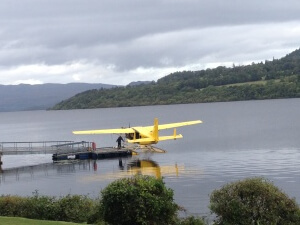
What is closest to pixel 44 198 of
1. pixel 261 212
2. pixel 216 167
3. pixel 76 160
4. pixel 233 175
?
pixel 261 212

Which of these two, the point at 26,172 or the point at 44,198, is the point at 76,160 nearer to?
the point at 26,172

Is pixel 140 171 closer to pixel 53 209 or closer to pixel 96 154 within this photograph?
pixel 96 154

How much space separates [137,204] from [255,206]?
4056 millimetres

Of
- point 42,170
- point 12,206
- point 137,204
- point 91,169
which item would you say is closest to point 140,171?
point 91,169

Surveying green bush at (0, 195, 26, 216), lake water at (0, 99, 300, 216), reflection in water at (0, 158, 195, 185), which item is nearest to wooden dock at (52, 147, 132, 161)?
reflection in water at (0, 158, 195, 185)

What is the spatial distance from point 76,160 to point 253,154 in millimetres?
19673

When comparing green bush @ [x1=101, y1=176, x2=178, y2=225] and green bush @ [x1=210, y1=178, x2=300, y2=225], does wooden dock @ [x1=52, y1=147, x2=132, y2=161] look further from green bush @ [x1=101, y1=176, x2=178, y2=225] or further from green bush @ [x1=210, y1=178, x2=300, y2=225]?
green bush @ [x1=210, y1=178, x2=300, y2=225]

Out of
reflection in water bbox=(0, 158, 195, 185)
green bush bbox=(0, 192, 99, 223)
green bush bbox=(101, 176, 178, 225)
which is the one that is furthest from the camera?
reflection in water bbox=(0, 158, 195, 185)

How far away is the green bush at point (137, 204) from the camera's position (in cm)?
1889

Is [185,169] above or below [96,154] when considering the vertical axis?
below

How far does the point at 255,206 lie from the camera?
18719 millimetres

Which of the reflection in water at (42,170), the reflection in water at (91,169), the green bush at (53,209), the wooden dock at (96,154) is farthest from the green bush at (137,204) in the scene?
the wooden dock at (96,154)

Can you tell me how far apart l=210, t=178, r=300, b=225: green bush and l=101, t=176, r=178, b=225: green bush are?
191 centimetres

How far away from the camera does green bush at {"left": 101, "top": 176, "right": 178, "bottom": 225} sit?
1889 centimetres
